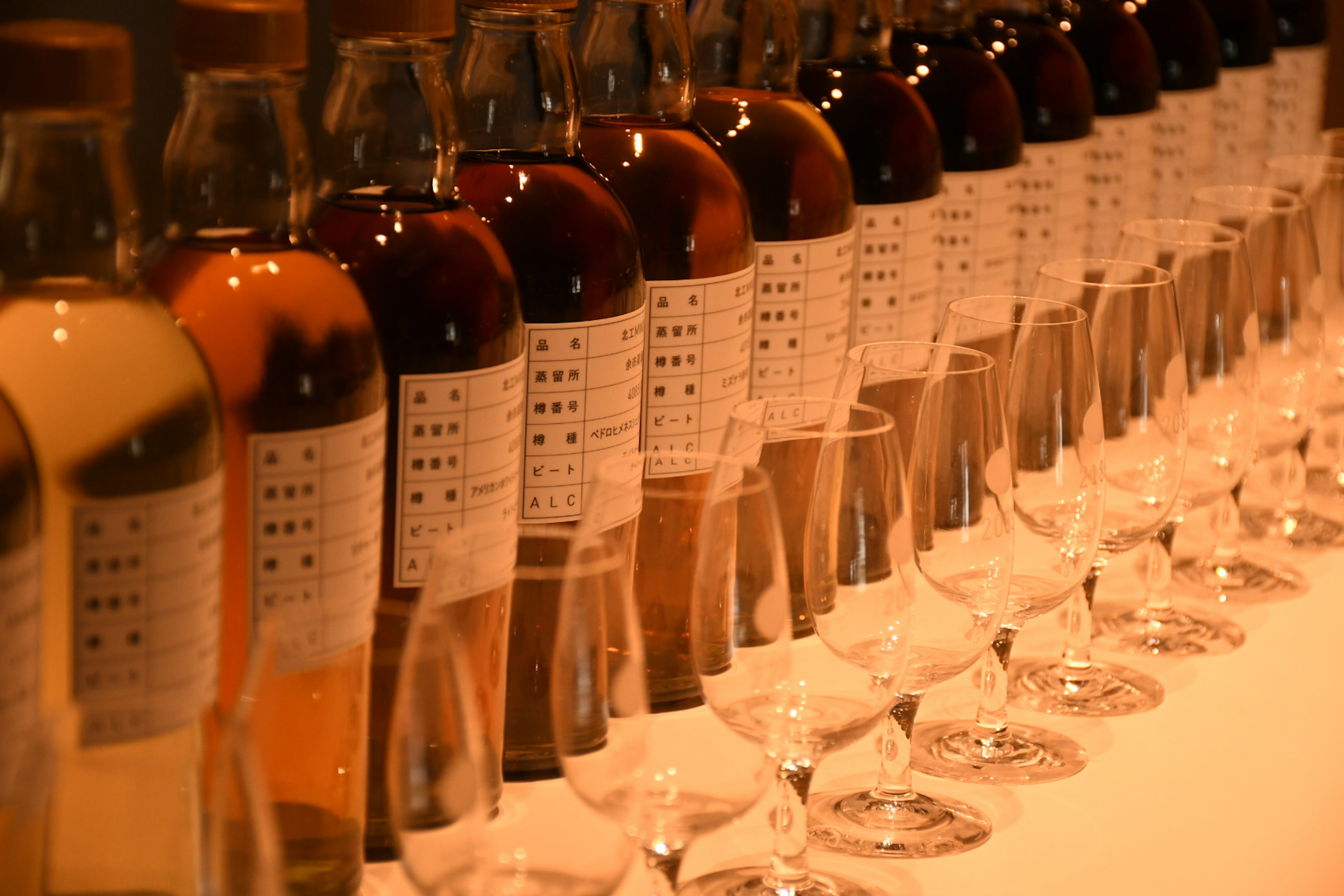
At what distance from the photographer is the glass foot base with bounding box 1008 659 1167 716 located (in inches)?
37.5

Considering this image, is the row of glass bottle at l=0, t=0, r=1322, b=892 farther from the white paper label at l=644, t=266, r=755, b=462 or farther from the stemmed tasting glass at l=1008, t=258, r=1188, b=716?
the stemmed tasting glass at l=1008, t=258, r=1188, b=716

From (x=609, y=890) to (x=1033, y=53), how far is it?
2.79ft

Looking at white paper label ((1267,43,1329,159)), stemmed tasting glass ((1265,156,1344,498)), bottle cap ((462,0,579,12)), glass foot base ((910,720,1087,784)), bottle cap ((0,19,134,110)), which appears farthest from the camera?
white paper label ((1267,43,1329,159))

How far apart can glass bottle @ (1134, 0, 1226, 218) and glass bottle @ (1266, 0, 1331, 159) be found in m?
0.21

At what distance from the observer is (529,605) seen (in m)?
0.77

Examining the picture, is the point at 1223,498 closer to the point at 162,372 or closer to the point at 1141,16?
the point at 1141,16

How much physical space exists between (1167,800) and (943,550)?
0.18 m

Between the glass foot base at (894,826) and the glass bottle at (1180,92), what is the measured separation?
786 mm

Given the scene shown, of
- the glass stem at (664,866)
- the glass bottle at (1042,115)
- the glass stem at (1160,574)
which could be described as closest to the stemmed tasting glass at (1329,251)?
the glass bottle at (1042,115)

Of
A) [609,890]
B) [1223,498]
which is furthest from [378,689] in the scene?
[1223,498]

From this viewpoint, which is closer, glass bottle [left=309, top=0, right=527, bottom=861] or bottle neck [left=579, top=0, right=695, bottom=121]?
glass bottle [left=309, top=0, right=527, bottom=861]

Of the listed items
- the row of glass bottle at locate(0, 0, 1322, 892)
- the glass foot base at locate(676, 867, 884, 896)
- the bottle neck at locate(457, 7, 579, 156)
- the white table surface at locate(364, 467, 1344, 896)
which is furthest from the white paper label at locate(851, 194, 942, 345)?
the glass foot base at locate(676, 867, 884, 896)

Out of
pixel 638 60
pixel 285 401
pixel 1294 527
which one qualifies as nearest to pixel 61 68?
pixel 285 401

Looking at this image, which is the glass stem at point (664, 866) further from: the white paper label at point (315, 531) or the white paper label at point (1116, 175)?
the white paper label at point (1116, 175)
